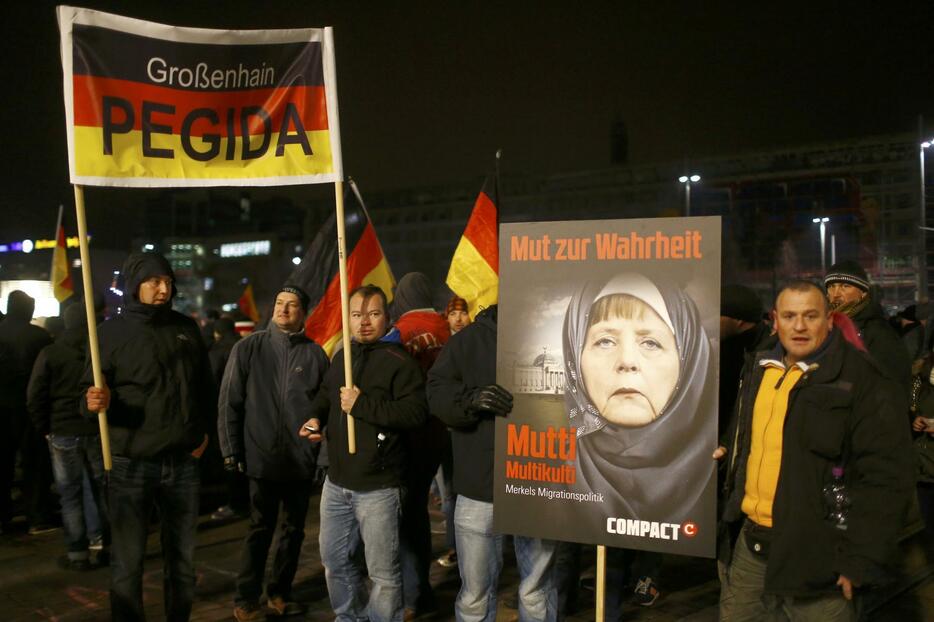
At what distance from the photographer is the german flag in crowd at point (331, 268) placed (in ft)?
24.9

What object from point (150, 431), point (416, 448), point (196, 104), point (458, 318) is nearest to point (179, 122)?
point (196, 104)

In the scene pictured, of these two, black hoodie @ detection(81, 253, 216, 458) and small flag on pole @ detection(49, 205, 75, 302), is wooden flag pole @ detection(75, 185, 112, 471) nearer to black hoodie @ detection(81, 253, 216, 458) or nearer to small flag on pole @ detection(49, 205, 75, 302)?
black hoodie @ detection(81, 253, 216, 458)

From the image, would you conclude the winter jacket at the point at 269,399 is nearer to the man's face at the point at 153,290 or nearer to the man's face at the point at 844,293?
the man's face at the point at 153,290

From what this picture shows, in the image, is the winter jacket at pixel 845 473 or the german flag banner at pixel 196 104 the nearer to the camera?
the winter jacket at pixel 845 473

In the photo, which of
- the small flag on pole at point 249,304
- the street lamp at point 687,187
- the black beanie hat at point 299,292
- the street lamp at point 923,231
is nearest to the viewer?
the black beanie hat at point 299,292

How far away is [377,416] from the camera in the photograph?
14.8 feet

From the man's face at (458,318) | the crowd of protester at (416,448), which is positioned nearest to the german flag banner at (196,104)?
the crowd of protester at (416,448)

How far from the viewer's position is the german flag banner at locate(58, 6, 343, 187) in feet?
14.6

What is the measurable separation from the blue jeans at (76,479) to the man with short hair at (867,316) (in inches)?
238

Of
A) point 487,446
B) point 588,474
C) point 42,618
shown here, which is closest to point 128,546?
point 42,618

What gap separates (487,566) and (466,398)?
2.98 ft

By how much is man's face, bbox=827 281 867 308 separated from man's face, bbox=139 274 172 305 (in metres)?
4.53

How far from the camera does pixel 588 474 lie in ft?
12.3

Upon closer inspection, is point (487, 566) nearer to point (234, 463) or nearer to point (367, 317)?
point (367, 317)
